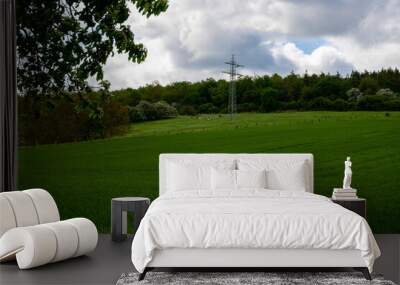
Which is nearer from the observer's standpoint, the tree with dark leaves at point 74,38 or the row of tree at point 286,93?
the tree with dark leaves at point 74,38

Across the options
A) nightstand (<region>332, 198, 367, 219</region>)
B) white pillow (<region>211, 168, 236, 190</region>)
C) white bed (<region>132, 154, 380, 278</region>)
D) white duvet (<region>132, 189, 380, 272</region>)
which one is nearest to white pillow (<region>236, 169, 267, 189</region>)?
white pillow (<region>211, 168, 236, 190</region>)

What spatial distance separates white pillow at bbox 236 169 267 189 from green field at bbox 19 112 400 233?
133 centimetres

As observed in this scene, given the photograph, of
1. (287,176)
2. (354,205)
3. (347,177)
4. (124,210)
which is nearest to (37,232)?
(124,210)

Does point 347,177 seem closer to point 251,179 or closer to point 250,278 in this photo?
point 251,179

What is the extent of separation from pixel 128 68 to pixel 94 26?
681 mm

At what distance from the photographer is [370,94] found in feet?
29.4

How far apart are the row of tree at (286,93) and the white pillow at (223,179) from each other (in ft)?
5.77

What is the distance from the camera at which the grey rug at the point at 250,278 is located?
5.30 metres

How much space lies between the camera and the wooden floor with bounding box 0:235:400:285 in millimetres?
5449

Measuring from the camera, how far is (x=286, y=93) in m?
9.06

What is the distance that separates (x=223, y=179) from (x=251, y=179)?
0.98 ft

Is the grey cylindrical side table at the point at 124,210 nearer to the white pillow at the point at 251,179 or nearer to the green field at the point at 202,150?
the white pillow at the point at 251,179

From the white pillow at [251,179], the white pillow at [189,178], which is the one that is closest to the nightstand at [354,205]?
the white pillow at [251,179]

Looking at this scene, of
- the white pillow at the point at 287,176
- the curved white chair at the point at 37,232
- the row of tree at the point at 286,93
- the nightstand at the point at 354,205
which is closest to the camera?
the curved white chair at the point at 37,232
